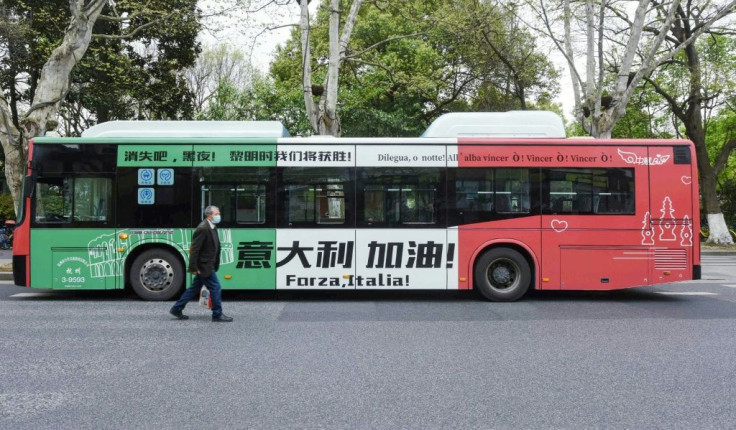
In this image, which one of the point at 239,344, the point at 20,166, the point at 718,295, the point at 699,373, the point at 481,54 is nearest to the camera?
the point at 699,373

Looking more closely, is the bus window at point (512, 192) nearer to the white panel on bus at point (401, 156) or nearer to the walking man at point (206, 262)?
the white panel on bus at point (401, 156)

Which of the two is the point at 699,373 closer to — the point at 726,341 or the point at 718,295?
the point at 726,341

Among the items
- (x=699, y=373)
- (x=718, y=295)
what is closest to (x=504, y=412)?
(x=699, y=373)

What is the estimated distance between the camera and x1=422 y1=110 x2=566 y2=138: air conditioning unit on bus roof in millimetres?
10867

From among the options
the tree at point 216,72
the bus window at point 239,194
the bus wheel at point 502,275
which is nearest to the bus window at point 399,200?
the bus wheel at point 502,275

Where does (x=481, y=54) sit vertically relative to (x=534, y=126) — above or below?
above

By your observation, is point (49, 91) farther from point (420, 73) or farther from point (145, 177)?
point (420, 73)

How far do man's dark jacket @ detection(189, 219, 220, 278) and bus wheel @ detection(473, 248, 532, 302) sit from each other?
14.9 ft

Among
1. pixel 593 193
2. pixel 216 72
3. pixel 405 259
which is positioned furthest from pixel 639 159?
pixel 216 72

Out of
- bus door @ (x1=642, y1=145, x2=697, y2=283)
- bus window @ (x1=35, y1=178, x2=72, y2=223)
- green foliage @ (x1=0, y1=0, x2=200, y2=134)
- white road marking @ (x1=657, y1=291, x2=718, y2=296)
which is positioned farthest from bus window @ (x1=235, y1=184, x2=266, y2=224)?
green foliage @ (x1=0, y1=0, x2=200, y2=134)

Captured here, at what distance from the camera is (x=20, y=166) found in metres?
14.5

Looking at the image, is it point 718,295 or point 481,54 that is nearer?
point 718,295

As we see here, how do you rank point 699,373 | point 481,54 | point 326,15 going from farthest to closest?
point 326,15, point 481,54, point 699,373

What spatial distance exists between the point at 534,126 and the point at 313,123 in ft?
26.4
